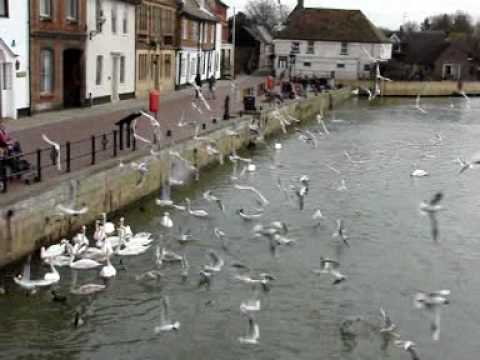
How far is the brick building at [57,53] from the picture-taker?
88.2ft

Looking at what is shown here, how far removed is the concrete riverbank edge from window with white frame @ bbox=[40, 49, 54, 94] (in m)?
6.24

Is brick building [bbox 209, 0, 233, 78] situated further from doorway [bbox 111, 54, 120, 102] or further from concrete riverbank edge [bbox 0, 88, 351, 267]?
concrete riverbank edge [bbox 0, 88, 351, 267]

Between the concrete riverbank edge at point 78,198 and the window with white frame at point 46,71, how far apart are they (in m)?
6.24

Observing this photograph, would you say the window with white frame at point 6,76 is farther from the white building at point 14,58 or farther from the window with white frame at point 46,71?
the window with white frame at point 46,71

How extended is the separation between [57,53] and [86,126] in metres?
4.81

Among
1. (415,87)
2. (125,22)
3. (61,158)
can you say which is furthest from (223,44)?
(61,158)

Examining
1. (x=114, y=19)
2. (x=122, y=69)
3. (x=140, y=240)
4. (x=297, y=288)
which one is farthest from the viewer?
(x=122, y=69)

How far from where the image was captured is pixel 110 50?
111 ft

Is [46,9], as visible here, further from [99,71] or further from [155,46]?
[155,46]

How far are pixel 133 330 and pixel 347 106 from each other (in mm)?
42967

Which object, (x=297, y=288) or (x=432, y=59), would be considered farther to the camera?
(x=432, y=59)

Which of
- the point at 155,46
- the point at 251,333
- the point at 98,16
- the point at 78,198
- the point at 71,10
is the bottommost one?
the point at 251,333

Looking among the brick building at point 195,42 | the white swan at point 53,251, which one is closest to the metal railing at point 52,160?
the white swan at point 53,251

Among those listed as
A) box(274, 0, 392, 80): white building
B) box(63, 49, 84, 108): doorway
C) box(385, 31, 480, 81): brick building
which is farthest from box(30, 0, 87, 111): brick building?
box(385, 31, 480, 81): brick building
